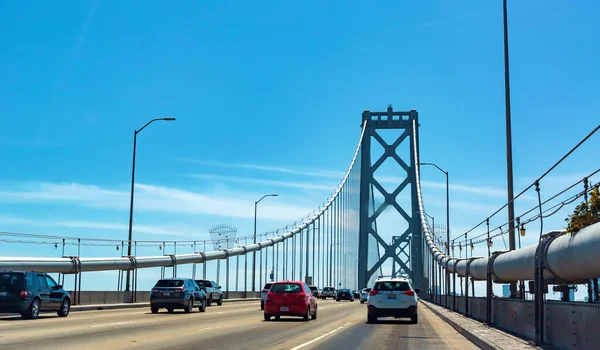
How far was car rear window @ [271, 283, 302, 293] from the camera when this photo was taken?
2812cm

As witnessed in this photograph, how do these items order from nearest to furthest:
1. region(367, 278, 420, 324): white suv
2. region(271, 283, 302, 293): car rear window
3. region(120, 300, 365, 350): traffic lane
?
region(120, 300, 365, 350): traffic lane
region(367, 278, 420, 324): white suv
region(271, 283, 302, 293): car rear window

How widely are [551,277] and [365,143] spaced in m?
83.6

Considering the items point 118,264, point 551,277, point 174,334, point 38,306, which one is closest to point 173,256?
point 118,264

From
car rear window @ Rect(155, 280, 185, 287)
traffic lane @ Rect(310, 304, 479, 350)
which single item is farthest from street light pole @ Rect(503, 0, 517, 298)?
car rear window @ Rect(155, 280, 185, 287)

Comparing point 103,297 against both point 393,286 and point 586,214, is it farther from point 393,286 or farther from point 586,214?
point 586,214

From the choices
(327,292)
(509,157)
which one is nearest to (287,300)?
(509,157)

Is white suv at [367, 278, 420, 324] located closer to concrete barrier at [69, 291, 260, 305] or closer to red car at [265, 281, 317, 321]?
red car at [265, 281, 317, 321]

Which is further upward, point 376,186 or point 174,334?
point 376,186

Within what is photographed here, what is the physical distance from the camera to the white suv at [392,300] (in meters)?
26.9

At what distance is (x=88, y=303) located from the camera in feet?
133

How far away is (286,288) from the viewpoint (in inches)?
1110

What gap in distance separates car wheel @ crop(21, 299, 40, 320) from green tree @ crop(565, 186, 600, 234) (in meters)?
19.6

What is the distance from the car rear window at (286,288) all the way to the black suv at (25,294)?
8016 millimetres

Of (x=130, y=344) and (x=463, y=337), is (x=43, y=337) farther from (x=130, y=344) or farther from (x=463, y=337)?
(x=463, y=337)
